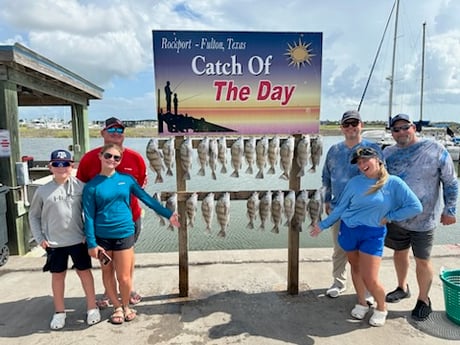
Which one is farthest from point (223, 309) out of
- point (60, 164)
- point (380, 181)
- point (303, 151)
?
point (60, 164)

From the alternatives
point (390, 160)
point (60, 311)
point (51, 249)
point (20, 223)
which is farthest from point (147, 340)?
point (20, 223)

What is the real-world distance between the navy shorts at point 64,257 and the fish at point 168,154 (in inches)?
38.2

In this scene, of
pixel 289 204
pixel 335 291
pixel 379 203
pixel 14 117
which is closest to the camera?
pixel 379 203

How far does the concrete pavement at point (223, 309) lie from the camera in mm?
2756

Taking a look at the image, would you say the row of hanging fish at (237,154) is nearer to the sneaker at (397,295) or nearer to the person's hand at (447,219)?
the person's hand at (447,219)

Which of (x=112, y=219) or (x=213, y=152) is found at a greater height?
(x=213, y=152)

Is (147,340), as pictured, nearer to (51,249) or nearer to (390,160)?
(51,249)

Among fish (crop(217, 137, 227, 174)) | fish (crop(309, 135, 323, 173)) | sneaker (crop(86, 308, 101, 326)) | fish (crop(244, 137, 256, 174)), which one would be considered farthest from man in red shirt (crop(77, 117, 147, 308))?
fish (crop(309, 135, 323, 173))

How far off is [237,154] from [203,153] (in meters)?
0.32

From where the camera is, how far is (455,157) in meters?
23.8

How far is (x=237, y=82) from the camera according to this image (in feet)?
10.7

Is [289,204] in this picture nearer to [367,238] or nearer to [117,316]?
[367,238]

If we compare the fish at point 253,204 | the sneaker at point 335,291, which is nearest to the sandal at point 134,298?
the fish at point 253,204

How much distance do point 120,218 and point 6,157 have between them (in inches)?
107
